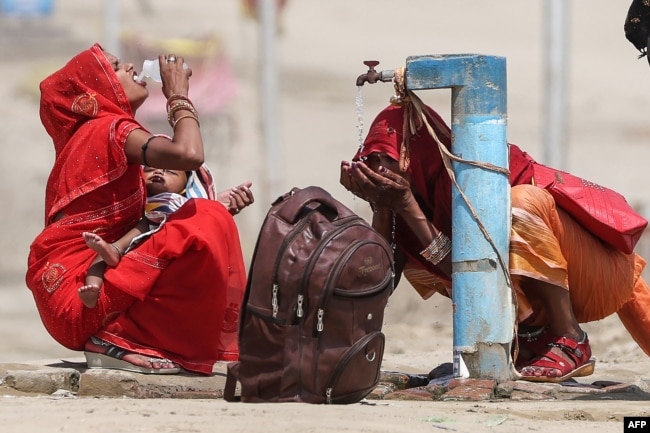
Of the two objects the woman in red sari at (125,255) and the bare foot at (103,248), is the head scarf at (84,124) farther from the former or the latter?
the bare foot at (103,248)

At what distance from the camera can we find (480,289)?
4.82 meters

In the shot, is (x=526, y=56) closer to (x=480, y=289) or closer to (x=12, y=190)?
(x=12, y=190)

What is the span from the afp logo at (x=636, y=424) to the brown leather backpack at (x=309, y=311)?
0.84 m

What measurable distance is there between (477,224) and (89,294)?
4.79 ft

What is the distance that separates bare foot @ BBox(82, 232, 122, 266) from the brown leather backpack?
2.30 ft

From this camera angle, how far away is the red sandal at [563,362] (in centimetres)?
504

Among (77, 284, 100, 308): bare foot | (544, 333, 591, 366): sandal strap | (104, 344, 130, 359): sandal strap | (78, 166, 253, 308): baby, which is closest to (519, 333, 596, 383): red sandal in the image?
(544, 333, 591, 366): sandal strap

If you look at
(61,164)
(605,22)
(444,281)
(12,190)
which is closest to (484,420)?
(444,281)

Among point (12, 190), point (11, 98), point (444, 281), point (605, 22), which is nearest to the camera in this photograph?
point (444, 281)

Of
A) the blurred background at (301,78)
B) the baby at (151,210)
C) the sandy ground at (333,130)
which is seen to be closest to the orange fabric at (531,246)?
the sandy ground at (333,130)

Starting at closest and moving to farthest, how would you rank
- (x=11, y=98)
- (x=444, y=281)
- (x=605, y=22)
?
(x=444, y=281), (x=11, y=98), (x=605, y=22)

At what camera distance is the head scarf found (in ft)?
15.9

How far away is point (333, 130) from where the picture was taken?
24859 mm

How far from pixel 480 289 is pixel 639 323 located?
3.31 ft
